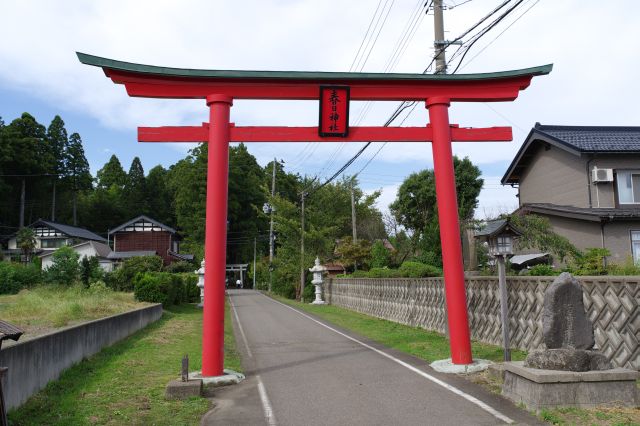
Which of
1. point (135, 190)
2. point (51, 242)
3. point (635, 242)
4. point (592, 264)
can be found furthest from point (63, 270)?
point (135, 190)

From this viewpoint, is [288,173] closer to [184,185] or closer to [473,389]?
[184,185]

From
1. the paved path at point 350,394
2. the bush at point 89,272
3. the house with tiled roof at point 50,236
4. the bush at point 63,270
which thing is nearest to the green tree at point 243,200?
the house with tiled roof at point 50,236

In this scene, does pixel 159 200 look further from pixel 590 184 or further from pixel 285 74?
pixel 285 74

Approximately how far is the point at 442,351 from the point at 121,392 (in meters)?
6.89

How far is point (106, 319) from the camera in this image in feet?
40.0

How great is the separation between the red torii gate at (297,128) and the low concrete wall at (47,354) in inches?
97.2

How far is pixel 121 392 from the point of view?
7.84m

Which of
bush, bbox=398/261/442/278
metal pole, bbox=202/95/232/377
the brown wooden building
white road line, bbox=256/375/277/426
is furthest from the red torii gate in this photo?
the brown wooden building

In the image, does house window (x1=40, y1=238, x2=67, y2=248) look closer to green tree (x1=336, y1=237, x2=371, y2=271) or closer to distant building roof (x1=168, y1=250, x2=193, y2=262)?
distant building roof (x1=168, y1=250, x2=193, y2=262)

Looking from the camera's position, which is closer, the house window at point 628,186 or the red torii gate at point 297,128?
the red torii gate at point 297,128

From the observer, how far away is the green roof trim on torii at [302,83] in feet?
29.9

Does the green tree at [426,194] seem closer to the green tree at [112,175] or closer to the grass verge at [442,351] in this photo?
the grass verge at [442,351]

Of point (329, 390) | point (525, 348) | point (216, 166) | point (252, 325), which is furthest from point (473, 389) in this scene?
point (252, 325)

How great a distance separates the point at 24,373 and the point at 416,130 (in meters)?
7.83
